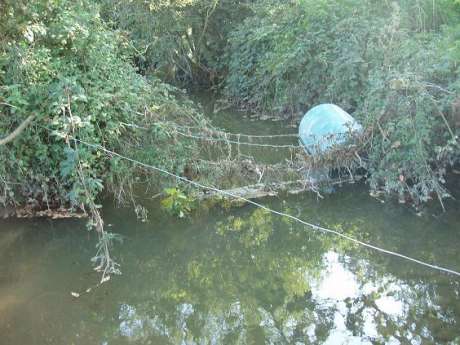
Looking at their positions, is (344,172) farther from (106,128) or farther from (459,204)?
(106,128)

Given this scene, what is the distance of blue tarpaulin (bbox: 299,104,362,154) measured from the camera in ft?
25.1

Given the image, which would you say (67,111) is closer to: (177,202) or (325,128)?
(177,202)

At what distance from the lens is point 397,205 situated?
726 cm

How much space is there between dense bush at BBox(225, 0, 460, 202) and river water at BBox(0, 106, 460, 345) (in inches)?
26.9

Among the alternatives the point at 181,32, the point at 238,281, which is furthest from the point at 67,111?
the point at 181,32

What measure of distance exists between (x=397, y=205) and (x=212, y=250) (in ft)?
8.65

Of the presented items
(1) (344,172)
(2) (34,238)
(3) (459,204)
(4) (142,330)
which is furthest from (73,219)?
(3) (459,204)

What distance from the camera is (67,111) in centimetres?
621

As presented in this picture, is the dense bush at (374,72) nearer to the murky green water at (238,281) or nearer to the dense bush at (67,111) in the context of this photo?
the murky green water at (238,281)

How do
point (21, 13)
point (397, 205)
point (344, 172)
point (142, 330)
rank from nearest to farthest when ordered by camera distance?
1. point (142, 330)
2. point (21, 13)
3. point (397, 205)
4. point (344, 172)

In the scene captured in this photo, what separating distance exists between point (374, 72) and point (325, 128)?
1450mm

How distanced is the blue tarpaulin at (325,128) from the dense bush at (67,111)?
73.2 inches

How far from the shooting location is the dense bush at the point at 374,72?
23.7 feet

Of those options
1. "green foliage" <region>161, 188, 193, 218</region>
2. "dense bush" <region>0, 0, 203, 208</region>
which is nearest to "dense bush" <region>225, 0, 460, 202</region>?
"green foliage" <region>161, 188, 193, 218</region>
